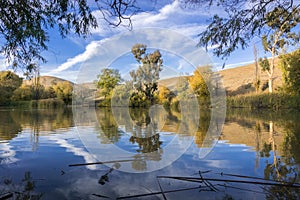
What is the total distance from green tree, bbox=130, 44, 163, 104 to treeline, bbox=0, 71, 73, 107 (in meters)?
33.9

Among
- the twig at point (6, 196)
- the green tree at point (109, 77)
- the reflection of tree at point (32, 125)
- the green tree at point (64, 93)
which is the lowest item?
the twig at point (6, 196)

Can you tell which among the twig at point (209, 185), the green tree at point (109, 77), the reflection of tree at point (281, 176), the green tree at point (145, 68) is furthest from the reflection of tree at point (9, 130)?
the reflection of tree at point (281, 176)

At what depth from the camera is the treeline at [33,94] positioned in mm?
41550

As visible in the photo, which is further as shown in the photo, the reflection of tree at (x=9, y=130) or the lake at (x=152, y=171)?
the reflection of tree at (x=9, y=130)

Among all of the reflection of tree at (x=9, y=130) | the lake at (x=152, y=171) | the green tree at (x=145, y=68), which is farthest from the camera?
the green tree at (x=145, y=68)

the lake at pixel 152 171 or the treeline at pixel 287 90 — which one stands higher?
the treeline at pixel 287 90

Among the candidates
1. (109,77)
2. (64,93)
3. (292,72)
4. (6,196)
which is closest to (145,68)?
(109,77)

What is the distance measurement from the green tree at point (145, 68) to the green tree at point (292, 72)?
13.2 metres

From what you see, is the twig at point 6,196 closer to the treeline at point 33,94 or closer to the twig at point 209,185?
the twig at point 209,185

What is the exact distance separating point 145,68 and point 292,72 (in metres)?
14.3

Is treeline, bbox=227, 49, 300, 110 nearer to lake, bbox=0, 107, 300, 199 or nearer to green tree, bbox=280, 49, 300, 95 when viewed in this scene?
green tree, bbox=280, 49, 300, 95

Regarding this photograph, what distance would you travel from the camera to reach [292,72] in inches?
715

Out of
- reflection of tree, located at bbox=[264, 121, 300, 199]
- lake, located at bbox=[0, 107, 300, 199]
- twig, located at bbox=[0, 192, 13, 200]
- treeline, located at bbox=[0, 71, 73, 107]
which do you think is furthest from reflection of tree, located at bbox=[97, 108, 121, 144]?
treeline, located at bbox=[0, 71, 73, 107]

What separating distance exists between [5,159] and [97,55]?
334 cm
